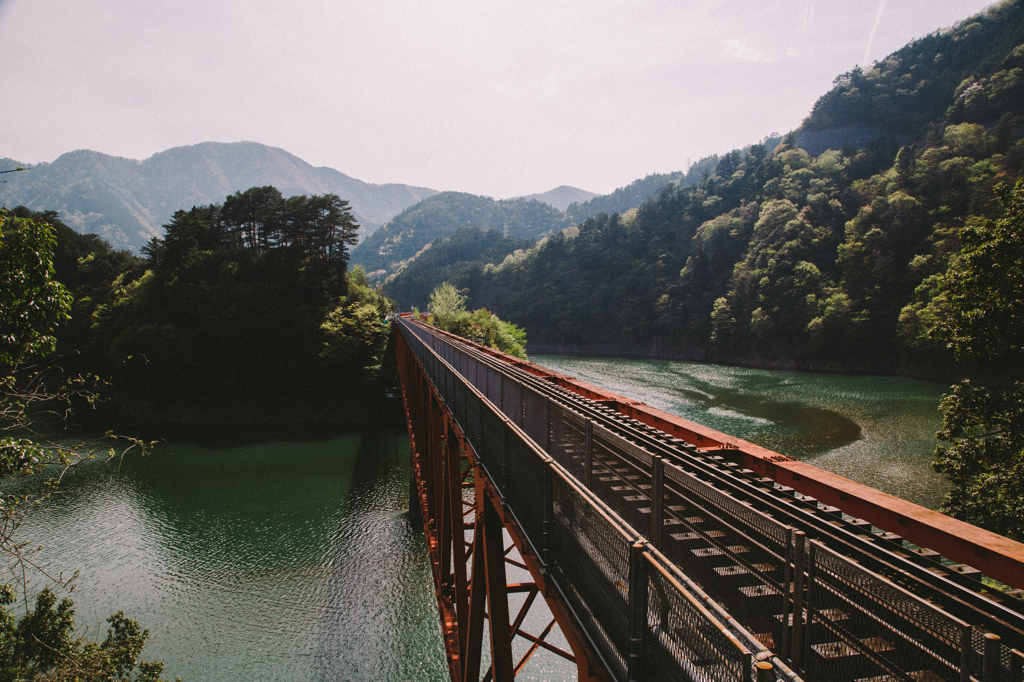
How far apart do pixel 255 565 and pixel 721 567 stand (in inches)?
782

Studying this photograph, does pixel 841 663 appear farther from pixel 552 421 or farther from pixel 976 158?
pixel 976 158

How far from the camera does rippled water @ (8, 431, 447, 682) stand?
531 inches

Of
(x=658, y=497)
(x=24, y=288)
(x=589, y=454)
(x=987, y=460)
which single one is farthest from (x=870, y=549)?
(x=987, y=460)

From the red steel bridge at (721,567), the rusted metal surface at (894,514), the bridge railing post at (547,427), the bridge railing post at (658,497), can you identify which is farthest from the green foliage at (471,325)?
the bridge railing post at (658,497)

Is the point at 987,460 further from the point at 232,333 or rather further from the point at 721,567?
the point at 232,333

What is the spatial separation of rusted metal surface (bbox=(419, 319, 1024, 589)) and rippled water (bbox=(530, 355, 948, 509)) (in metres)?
19.5

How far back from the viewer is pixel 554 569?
4004 millimetres

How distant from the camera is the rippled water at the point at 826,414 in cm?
2453

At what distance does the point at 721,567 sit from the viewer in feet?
11.3

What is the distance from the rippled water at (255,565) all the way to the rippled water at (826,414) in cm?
2202

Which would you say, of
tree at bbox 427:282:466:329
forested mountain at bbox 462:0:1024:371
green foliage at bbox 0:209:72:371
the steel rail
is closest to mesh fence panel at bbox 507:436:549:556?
the steel rail

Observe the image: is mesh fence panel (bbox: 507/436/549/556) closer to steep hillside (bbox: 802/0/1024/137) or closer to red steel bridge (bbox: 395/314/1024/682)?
red steel bridge (bbox: 395/314/1024/682)

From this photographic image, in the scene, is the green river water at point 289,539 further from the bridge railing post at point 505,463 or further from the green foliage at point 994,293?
the green foliage at point 994,293

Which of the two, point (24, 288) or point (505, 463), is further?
point (24, 288)
